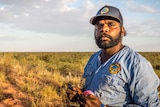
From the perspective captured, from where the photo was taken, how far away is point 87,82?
3826mm

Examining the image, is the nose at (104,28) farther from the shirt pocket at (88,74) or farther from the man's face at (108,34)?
the shirt pocket at (88,74)

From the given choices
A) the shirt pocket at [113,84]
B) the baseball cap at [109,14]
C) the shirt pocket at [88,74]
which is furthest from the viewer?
the shirt pocket at [88,74]

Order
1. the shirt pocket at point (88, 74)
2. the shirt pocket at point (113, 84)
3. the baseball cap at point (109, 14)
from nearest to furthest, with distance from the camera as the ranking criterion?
the shirt pocket at point (113, 84) → the baseball cap at point (109, 14) → the shirt pocket at point (88, 74)

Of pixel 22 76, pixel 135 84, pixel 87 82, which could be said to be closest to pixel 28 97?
pixel 22 76

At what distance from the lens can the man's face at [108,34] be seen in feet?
11.7

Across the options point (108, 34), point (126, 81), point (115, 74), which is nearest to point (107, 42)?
point (108, 34)

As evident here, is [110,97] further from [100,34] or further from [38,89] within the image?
[38,89]

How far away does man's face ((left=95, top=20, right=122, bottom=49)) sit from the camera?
11.7 ft

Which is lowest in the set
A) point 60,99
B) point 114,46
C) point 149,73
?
point 60,99

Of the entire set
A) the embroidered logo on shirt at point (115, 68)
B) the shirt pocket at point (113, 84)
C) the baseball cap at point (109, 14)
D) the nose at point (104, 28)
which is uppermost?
the baseball cap at point (109, 14)

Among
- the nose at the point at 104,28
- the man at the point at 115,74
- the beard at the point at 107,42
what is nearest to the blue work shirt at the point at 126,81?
the man at the point at 115,74

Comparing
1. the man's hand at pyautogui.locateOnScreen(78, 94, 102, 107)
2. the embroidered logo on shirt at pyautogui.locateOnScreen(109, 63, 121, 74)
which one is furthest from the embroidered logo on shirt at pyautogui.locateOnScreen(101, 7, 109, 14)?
the man's hand at pyautogui.locateOnScreen(78, 94, 102, 107)

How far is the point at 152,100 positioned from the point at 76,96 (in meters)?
0.85

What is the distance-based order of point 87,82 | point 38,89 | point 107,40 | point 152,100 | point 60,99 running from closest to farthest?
point 152,100 → point 107,40 → point 87,82 → point 60,99 → point 38,89
